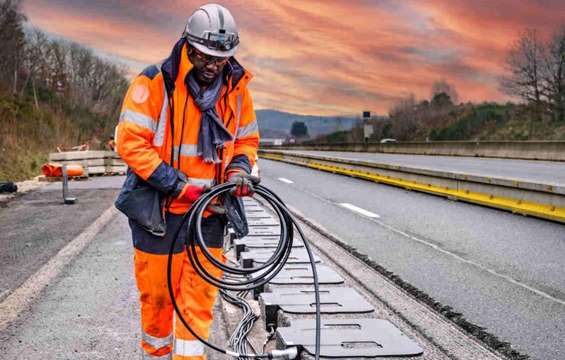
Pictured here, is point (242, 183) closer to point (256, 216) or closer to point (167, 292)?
point (167, 292)

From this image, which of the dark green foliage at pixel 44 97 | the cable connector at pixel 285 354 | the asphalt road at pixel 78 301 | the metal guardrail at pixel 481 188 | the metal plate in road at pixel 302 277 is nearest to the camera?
the cable connector at pixel 285 354

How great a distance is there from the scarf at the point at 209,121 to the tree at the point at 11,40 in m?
62.3

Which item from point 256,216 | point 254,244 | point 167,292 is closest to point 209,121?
point 167,292

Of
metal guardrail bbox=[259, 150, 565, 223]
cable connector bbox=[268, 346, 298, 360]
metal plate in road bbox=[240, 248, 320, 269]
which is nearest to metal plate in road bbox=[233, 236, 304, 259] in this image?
metal plate in road bbox=[240, 248, 320, 269]

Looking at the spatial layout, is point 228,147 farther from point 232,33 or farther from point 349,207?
point 349,207

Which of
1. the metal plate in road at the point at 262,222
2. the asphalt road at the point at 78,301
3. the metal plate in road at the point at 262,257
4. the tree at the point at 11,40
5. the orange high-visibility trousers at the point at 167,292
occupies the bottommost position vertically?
the asphalt road at the point at 78,301

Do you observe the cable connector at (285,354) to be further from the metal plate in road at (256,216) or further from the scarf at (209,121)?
the metal plate in road at (256,216)

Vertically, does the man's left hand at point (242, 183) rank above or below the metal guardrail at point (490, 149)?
above

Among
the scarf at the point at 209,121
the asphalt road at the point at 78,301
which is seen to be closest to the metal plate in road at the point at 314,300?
the asphalt road at the point at 78,301

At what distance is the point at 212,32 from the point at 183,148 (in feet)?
2.06

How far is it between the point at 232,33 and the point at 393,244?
605cm

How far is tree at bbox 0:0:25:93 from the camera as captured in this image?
62719 millimetres

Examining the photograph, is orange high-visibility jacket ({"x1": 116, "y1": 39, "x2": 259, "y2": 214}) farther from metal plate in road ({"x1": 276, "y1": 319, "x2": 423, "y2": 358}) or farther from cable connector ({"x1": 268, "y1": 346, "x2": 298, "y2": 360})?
metal plate in road ({"x1": 276, "y1": 319, "x2": 423, "y2": 358})

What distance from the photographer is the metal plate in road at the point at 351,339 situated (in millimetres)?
4016
